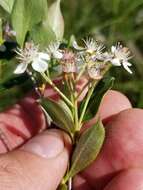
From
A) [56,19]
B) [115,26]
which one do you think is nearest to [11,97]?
[115,26]

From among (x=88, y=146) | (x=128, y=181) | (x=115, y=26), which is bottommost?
(x=128, y=181)

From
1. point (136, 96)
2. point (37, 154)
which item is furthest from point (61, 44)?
point (136, 96)

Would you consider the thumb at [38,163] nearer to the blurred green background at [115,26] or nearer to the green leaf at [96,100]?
Result: the green leaf at [96,100]

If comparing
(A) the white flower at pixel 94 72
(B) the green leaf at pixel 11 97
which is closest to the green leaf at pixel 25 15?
(A) the white flower at pixel 94 72

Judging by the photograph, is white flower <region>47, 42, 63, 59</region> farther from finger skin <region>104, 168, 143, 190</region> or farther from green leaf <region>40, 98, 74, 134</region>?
finger skin <region>104, 168, 143, 190</region>

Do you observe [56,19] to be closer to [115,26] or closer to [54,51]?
[54,51]

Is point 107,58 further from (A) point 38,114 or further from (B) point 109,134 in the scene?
(A) point 38,114

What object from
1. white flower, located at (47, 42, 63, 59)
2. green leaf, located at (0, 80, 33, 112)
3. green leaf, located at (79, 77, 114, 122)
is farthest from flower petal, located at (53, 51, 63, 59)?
green leaf, located at (0, 80, 33, 112)
